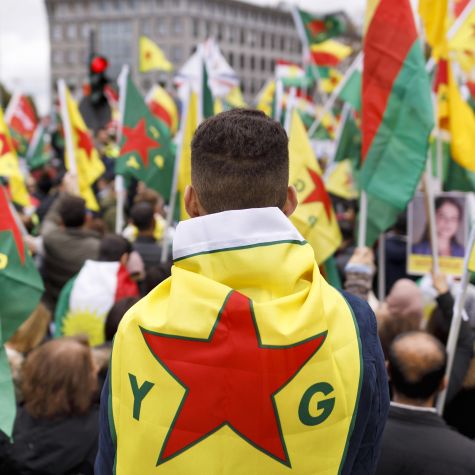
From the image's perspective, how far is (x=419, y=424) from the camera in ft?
7.36

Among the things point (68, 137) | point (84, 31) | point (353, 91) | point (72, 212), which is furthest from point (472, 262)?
point (84, 31)

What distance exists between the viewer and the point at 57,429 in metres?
2.49

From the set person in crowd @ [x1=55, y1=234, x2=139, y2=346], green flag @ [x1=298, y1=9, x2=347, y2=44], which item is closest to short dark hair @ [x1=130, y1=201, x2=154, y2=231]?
person in crowd @ [x1=55, y1=234, x2=139, y2=346]

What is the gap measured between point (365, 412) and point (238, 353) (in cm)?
32

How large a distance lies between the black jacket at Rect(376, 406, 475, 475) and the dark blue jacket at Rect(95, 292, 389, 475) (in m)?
0.77

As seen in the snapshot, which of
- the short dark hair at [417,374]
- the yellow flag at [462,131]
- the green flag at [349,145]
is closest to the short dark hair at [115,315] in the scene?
the short dark hair at [417,374]

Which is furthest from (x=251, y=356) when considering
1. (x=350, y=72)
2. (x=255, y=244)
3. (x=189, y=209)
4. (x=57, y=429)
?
(x=350, y=72)

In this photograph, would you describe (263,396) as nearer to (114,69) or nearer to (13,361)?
(13,361)

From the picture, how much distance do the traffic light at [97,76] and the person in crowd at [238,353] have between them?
445 inches

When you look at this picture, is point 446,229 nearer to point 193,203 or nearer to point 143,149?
point 193,203

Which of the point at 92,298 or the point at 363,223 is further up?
the point at 363,223

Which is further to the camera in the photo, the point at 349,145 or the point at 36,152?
the point at 36,152

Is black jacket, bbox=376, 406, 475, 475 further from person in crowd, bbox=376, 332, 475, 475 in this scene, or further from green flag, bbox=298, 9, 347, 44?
green flag, bbox=298, 9, 347, 44

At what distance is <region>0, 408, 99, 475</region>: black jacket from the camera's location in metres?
2.46
